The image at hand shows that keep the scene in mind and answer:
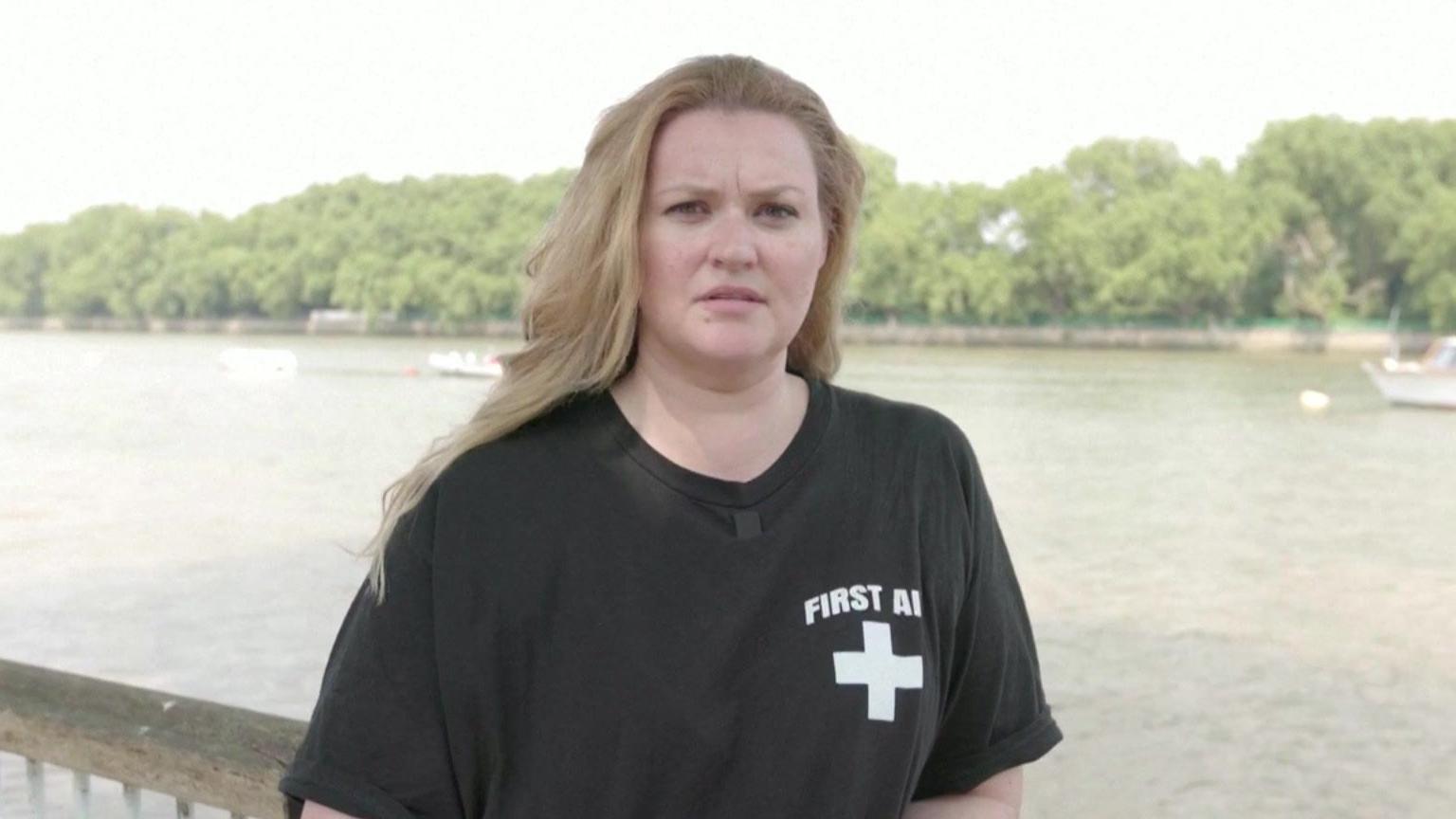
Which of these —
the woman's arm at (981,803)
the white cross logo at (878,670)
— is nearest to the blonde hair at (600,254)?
the white cross logo at (878,670)

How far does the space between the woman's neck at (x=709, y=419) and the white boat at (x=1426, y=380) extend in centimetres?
3875

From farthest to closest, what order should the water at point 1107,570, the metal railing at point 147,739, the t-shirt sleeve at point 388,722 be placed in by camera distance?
the water at point 1107,570 < the metal railing at point 147,739 < the t-shirt sleeve at point 388,722

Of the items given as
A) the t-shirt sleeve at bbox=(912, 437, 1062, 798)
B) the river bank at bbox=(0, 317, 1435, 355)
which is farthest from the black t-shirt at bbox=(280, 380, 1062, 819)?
the river bank at bbox=(0, 317, 1435, 355)

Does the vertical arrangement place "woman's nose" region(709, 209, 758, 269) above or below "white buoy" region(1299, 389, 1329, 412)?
above

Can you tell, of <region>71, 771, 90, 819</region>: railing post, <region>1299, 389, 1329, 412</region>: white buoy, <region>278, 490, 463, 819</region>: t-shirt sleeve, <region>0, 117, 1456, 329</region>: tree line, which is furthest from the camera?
<region>0, 117, 1456, 329</region>: tree line

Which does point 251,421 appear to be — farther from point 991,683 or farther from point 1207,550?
point 991,683

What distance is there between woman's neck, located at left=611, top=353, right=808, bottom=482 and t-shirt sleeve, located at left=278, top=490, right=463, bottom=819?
0.97ft

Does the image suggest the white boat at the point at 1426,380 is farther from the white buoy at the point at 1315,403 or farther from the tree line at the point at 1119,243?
the tree line at the point at 1119,243

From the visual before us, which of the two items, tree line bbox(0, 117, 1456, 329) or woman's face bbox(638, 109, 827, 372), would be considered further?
tree line bbox(0, 117, 1456, 329)

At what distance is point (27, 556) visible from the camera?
17.5 meters

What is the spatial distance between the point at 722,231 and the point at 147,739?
1.27 m

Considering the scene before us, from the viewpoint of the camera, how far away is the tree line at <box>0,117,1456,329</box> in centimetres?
8244

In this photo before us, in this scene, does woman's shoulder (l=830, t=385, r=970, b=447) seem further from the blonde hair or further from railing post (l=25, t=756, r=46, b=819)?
railing post (l=25, t=756, r=46, b=819)

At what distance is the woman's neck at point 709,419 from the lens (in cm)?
187
